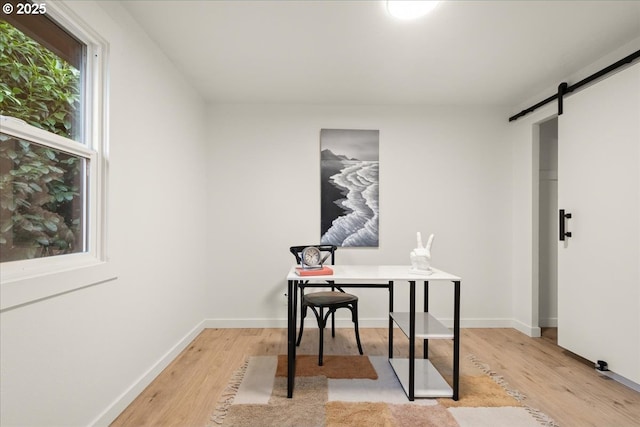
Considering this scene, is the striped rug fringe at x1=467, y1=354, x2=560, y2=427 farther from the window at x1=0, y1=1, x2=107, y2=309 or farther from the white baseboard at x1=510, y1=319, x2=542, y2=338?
the window at x1=0, y1=1, x2=107, y2=309

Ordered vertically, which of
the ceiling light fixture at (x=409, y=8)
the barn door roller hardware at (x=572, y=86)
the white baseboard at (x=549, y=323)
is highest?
the ceiling light fixture at (x=409, y=8)

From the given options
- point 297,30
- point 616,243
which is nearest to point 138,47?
point 297,30

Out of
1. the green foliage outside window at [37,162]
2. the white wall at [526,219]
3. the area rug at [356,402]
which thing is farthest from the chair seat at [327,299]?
the white wall at [526,219]

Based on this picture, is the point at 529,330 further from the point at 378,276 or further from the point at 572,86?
the point at 572,86

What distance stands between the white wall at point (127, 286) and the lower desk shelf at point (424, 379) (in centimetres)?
179

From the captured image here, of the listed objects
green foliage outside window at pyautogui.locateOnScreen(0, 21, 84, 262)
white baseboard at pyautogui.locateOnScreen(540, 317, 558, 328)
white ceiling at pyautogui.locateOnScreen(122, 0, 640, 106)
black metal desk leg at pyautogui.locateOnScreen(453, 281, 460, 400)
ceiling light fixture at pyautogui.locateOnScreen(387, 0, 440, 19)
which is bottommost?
white baseboard at pyautogui.locateOnScreen(540, 317, 558, 328)

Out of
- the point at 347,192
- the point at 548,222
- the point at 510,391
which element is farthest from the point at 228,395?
the point at 548,222

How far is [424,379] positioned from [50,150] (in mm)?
2609

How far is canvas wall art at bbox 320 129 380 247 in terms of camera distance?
3547 mm

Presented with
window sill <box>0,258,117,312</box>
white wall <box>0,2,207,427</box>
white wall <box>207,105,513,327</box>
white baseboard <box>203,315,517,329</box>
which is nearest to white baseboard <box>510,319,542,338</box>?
white wall <box>207,105,513,327</box>

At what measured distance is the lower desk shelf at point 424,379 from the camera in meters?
2.09

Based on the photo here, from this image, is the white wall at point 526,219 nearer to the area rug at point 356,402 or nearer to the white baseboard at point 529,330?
the white baseboard at point 529,330

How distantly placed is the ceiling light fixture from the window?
1701 millimetres

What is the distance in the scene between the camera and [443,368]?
8.16 feet
